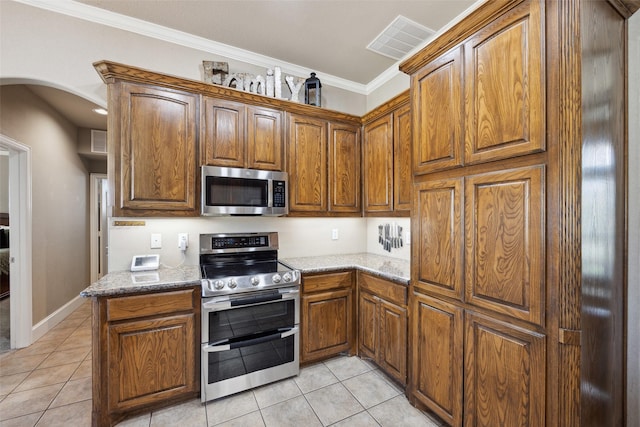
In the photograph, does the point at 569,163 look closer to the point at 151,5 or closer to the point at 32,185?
the point at 151,5

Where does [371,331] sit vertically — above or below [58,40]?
below

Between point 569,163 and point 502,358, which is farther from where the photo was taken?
point 502,358

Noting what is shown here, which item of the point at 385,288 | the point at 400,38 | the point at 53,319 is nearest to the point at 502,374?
the point at 385,288

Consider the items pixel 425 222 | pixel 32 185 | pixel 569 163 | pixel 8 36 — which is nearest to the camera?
pixel 569 163

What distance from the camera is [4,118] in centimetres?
263

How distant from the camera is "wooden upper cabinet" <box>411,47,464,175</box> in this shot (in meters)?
1.64

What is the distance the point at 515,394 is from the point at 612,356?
558mm

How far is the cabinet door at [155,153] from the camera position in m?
2.06

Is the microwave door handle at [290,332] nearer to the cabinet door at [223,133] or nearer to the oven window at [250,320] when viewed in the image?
the oven window at [250,320]

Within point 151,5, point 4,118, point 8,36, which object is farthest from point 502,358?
point 4,118

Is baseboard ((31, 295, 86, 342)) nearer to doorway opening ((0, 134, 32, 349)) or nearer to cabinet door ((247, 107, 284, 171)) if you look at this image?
doorway opening ((0, 134, 32, 349))

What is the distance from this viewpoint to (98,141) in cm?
443

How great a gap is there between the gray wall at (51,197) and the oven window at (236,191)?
2.20m

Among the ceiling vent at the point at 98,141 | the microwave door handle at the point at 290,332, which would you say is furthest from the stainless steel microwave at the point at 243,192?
the ceiling vent at the point at 98,141
